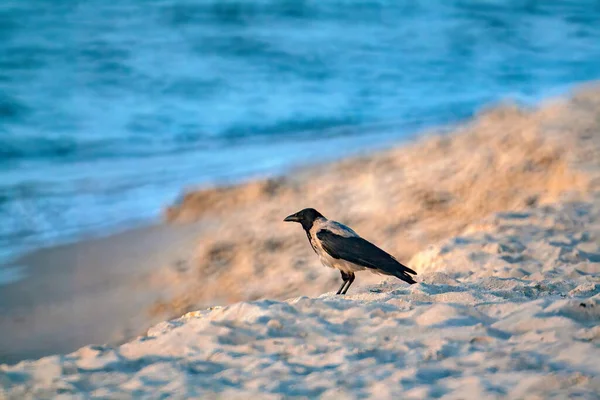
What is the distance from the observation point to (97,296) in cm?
693

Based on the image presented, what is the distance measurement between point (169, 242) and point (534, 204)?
3471 mm

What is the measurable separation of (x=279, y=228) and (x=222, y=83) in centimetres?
990

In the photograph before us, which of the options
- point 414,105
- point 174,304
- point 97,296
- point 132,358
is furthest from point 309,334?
point 414,105

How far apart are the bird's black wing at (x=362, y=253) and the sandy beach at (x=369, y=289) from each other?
127mm

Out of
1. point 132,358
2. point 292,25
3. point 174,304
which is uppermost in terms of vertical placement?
point 292,25

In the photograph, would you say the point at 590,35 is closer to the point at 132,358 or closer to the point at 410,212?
the point at 410,212

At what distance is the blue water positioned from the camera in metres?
10.8

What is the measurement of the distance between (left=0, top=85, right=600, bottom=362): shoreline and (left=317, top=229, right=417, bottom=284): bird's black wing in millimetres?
1355

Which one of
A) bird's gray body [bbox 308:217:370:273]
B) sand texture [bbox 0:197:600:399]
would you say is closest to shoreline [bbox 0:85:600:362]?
bird's gray body [bbox 308:217:370:273]

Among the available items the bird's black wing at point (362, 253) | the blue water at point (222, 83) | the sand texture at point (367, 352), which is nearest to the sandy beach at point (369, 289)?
the sand texture at point (367, 352)

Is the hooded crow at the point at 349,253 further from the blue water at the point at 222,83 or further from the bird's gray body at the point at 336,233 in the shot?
the blue water at the point at 222,83

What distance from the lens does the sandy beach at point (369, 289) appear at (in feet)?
12.4

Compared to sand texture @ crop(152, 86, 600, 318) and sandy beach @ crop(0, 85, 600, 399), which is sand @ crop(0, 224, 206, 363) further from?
sand texture @ crop(152, 86, 600, 318)

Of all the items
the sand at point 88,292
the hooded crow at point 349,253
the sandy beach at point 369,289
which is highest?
the hooded crow at point 349,253
